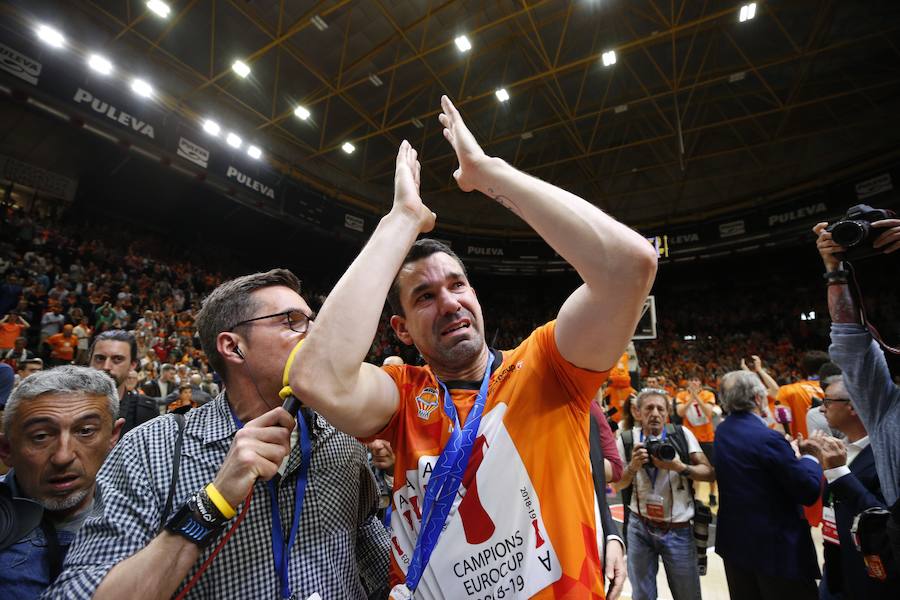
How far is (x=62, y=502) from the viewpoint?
1.58 m

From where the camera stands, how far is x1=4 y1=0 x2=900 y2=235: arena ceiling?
11.6 m

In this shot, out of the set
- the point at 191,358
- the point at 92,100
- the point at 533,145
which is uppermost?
the point at 533,145

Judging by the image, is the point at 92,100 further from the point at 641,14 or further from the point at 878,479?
the point at 878,479

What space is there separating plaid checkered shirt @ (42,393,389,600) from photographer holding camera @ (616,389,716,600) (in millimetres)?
2642

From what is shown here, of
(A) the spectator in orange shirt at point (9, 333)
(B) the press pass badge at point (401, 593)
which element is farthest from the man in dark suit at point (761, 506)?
(A) the spectator in orange shirt at point (9, 333)

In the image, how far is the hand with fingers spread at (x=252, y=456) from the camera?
1129 millimetres

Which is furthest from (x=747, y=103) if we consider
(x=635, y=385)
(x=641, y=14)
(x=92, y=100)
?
(x=92, y=100)

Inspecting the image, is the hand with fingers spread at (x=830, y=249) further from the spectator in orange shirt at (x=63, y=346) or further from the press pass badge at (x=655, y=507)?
the spectator in orange shirt at (x=63, y=346)

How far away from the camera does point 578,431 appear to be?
1327 mm

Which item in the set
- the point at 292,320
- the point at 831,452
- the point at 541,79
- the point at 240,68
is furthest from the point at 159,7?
the point at 831,452

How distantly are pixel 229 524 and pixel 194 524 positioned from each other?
21 cm

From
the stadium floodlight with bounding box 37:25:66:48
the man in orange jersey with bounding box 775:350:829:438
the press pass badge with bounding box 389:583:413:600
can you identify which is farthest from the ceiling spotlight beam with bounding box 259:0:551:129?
the press pass badge with bounding box 389:583:413:600

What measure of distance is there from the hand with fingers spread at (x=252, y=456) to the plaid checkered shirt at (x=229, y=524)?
0.33 m

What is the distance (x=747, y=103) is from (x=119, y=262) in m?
21.4
